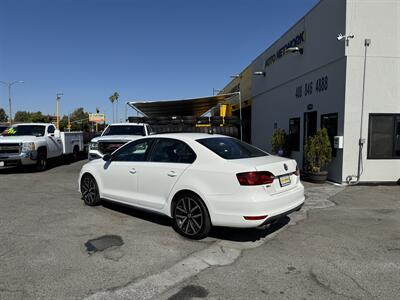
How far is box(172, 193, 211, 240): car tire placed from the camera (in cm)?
501

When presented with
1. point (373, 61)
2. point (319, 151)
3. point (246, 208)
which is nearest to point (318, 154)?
point (319, 151)

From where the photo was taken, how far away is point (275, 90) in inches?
670

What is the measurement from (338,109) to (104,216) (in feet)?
24.6

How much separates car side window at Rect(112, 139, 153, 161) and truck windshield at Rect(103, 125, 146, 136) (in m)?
6.19

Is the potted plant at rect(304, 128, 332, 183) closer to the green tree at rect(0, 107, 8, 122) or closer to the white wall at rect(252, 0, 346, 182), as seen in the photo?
the white wall at rect(252, 0, 346, 182)

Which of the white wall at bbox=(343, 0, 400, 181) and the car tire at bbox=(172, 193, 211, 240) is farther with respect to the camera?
the white wall at bbox=(343, 0, 400, 181)

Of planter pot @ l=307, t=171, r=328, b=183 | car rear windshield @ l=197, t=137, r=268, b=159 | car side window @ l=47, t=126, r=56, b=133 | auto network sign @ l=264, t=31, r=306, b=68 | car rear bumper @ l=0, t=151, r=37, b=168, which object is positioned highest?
auto network sign @ l=264, t=31, r=306, b=68

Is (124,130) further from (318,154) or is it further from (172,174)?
(172,174)

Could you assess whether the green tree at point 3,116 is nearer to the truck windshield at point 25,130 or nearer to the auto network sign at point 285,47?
the truck windshield at point 25,130

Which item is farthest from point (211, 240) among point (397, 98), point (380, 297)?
point (397, 98)

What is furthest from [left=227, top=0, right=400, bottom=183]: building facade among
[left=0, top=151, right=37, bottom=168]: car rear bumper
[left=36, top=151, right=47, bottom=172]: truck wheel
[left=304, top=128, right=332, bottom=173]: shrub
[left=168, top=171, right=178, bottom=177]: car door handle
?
[left=36, top=151, right=47, bottom=172]: truck wheel

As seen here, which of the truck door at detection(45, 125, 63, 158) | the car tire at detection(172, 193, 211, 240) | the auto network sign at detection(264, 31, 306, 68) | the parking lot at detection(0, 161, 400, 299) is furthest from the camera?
the truck door at detection(45, 125, 63, 158)

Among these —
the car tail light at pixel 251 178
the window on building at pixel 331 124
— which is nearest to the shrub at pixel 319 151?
the window on building at pixel 331 124

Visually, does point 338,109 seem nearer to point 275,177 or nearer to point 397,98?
point 397,98
